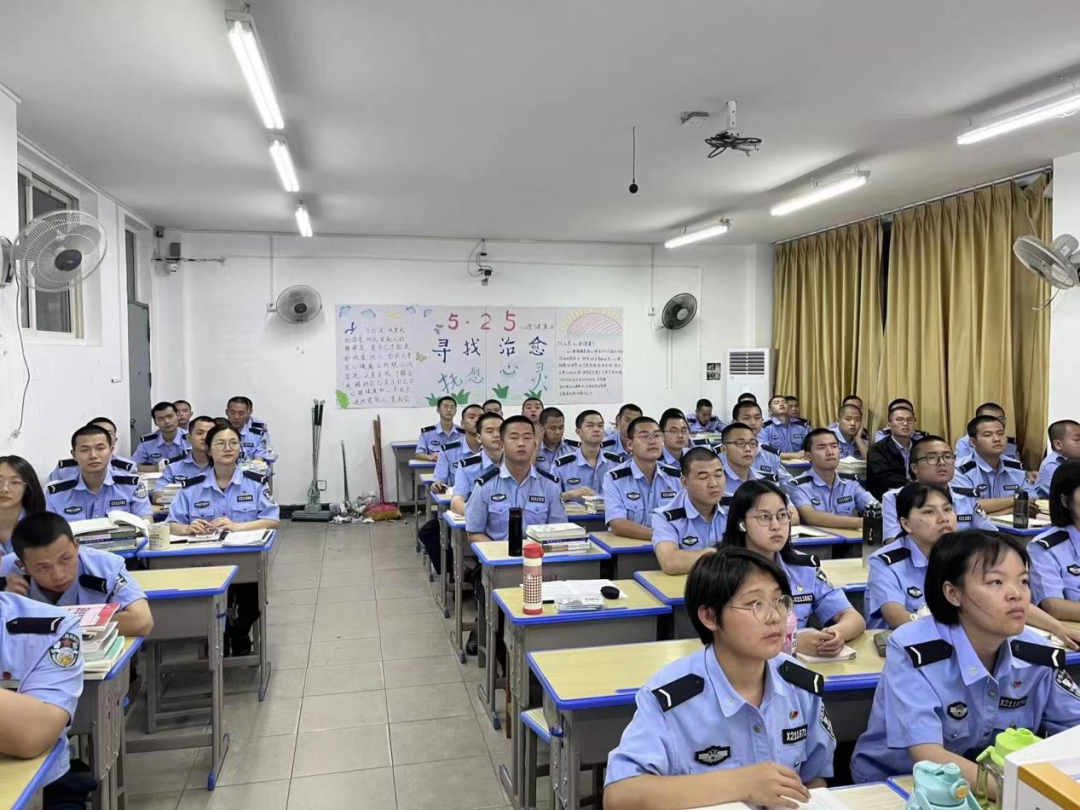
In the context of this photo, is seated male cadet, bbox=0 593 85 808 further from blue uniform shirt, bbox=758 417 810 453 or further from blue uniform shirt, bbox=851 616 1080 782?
blue uniform shirt, bbox=758 417 810 453

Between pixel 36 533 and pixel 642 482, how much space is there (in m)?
2.99

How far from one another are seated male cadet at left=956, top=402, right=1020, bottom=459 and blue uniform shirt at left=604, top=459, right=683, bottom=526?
239 centimetres

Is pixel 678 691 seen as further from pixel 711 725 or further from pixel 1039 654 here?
pixel 1039 654

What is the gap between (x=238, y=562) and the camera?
3695mm

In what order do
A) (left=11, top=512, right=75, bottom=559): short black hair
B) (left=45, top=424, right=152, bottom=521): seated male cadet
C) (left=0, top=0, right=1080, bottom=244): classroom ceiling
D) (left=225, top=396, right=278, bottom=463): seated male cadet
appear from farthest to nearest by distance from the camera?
1. (left=225, top=396, right=278, bottom=463): seated male cadet
2. (left=45, top=424, right=152, bottom=521): seated male cadet
3. (left=0, top=0, right=1080, bottom=244): classroom ceiling
4. (left=11, top=512, right=75, bottom=559): short black hair

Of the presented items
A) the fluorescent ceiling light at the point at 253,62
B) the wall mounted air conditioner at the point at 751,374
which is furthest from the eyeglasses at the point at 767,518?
the wall mounted air conditioner at the point at 751,374

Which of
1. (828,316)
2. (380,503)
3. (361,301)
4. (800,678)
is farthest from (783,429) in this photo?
(800,678)

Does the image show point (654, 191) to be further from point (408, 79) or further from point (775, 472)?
point (408, 79)

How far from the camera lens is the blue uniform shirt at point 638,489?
426cm

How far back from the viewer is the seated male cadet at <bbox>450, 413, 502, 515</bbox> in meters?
4.55

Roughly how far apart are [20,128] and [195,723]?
3.60 m

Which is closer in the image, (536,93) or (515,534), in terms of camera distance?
(515,534)

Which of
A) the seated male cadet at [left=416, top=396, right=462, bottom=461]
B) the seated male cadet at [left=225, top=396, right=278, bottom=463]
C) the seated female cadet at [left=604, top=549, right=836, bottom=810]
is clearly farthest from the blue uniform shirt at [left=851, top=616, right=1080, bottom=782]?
the seated male cadet at [left=225, top=396, right=278, bottom=463]

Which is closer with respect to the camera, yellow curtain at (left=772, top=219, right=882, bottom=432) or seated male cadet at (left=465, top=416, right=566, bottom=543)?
seated male cadet at (left=465, top=416, right=566, bottom=543)
